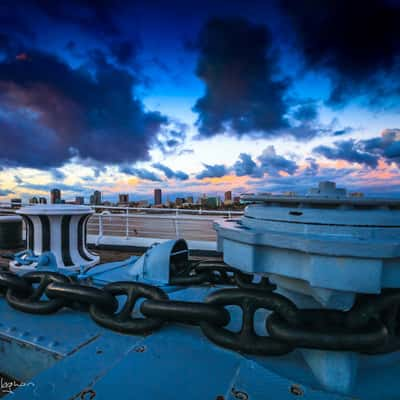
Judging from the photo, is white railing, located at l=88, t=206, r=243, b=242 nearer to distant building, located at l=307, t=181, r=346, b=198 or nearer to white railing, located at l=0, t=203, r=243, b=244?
white railing, located at l=0, t=203, r=243, b=244

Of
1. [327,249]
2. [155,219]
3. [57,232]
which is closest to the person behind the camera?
[327,249]

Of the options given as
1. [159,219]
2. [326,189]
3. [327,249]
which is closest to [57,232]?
[159,219]

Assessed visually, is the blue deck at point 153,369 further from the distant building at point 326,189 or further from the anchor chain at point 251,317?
the distant building at point 326,189

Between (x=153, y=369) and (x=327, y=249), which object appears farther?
(x=153, y=369)

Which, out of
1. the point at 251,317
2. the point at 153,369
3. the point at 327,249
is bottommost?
the point at 153,369

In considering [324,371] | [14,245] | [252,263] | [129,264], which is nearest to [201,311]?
[252,263]

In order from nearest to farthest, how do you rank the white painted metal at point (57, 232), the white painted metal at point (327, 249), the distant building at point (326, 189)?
the white painted metal at point (327, 249) < the distant building at point (326, 189) < the white painted metal at point (57, 232)

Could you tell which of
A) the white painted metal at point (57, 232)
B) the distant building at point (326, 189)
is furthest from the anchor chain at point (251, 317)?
the white painted metal at point (57, 232)

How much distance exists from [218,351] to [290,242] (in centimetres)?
58

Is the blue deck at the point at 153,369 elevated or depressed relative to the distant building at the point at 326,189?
depressed

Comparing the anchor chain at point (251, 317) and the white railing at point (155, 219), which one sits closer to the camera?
the anchor chain at point (251, 317)

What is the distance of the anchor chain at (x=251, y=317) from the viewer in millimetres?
927

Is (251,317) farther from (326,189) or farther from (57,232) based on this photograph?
(57,232)

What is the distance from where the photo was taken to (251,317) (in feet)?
3.58
